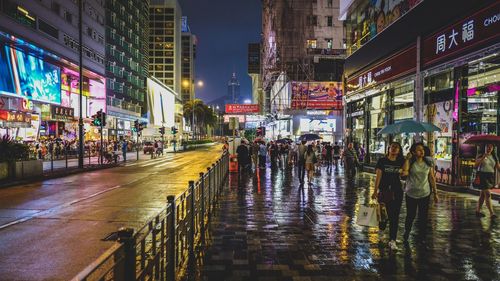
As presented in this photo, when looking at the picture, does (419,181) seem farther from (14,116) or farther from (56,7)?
(56,7)

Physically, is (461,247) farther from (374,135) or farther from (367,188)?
(374,135)

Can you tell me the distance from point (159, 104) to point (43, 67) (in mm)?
31595

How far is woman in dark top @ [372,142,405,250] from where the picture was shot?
702 cm

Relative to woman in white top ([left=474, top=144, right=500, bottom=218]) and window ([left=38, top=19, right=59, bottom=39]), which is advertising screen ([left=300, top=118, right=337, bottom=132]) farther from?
woman in white top ([left=474, top=144, right=500, bottom=218])

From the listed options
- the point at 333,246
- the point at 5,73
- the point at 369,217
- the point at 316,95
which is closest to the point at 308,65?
the point at 316,95

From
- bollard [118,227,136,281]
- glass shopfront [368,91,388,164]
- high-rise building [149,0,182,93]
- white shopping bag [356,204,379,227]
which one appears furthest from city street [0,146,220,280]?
high-rise building [149,0,182,93]

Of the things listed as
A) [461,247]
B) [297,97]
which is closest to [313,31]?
[297,97]

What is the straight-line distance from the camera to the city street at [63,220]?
6.02 metres

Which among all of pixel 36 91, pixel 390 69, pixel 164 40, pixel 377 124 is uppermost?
pixel 164 40

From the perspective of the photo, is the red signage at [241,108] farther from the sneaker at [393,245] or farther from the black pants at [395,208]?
the sneaker at [393,245]

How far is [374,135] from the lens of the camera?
2289cm

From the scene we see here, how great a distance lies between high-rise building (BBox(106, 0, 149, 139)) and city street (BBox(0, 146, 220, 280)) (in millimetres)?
48897

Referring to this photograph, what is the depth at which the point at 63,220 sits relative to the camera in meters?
9.22

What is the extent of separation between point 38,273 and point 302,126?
44.4 metres
